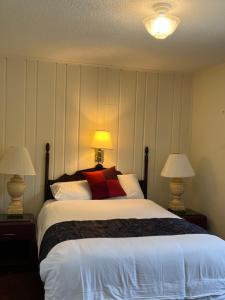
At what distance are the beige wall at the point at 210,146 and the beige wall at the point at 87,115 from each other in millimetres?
208

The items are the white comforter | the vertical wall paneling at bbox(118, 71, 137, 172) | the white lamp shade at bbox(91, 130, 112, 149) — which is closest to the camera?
the white comforter

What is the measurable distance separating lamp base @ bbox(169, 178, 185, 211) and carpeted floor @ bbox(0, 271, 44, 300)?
182 centimetres

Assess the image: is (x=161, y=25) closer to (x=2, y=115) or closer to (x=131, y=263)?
(x=131, y=263)

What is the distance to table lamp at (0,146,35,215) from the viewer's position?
12.0 ft

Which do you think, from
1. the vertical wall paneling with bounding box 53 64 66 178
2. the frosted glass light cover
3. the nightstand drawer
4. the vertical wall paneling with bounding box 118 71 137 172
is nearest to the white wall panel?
the vertical wall paneling with bounding box 53 64 66 178

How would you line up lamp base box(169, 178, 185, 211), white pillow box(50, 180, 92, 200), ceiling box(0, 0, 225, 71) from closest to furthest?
ceiling box(0, 0, 225, 71) < white pillow box(50, 180, 92, 200) < lamp base box(169, 178, 185, 211)

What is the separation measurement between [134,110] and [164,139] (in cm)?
58

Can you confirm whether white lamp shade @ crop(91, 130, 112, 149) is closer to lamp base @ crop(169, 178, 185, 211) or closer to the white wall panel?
the white wall panel

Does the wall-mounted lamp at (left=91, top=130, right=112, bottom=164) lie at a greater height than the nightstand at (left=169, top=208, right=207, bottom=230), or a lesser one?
greater

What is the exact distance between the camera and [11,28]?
9.77 feet

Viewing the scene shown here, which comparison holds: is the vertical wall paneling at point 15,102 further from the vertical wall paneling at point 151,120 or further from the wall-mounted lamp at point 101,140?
the vertical wall paneling at point 151,120

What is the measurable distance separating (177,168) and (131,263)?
6.59ft

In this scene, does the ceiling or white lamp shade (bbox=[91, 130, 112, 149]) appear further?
white lamp shade (bbox=[91, 130, 112, 149])

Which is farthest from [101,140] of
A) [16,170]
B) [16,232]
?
[16,232]
